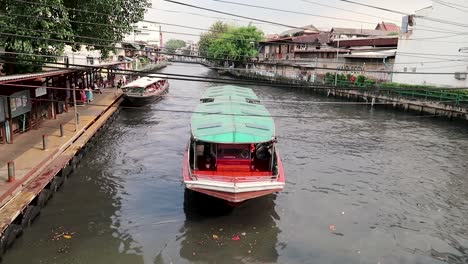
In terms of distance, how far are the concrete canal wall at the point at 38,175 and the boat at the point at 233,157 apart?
15.1 feet

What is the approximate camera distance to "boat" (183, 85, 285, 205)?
13.2m

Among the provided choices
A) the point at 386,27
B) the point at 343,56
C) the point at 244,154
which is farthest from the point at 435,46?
the point at 386,27

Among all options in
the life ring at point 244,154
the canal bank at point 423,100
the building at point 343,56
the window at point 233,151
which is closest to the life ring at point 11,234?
the window at point 233,151

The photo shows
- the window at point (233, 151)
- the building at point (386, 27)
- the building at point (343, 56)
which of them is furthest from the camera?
the building at point (386, 27)

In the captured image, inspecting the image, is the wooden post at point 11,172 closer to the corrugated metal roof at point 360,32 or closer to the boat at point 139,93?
the boat at point 139,93

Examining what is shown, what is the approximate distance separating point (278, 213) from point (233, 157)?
2.79 m

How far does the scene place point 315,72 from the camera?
62031 millimetres

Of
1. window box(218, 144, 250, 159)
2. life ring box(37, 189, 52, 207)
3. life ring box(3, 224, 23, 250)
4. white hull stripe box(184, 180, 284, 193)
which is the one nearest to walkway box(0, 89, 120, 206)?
life ring box(37, 189, 52, 207)

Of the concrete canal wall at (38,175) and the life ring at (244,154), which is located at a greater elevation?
the life ring at (244,154)

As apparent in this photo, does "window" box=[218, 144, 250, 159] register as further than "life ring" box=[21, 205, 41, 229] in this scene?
Yes

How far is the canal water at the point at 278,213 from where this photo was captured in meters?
12.2

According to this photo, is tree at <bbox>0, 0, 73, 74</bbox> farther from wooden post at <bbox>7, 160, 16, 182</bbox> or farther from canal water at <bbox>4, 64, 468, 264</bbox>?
canal water at <bbox>4, 64, 468, 264</bbox>

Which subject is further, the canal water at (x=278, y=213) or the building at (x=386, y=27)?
the building at (x=386, y=27)

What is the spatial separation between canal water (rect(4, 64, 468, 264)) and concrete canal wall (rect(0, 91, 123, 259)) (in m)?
0.49
